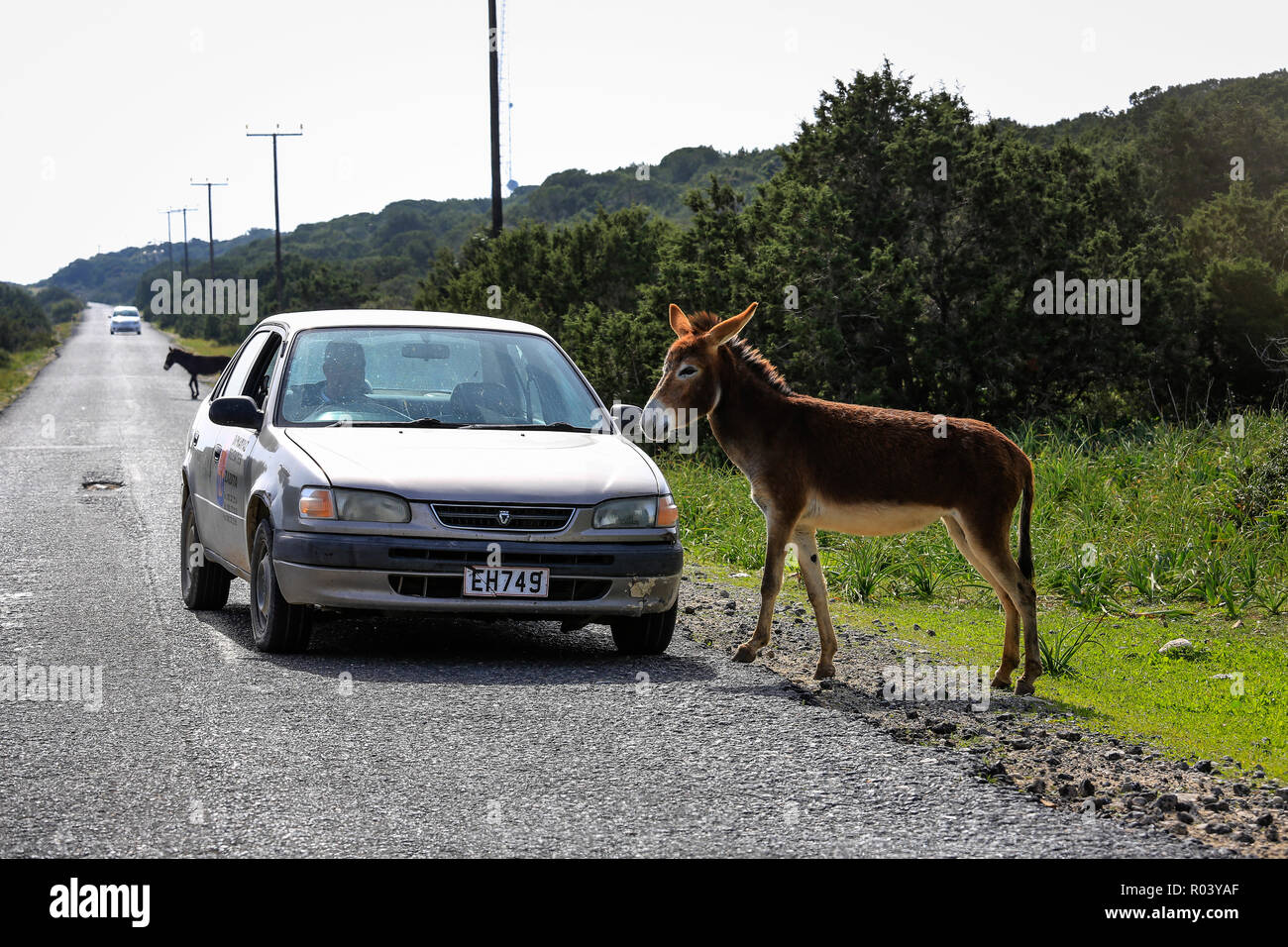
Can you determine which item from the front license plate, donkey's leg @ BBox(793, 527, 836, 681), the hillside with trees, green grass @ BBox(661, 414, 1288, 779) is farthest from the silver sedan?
the hillside with trees

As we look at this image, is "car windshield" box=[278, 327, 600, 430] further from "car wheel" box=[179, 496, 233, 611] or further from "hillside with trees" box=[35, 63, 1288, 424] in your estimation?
"hillside with trees" box=[35, 63, 1288, 424]

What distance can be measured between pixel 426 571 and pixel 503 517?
0.48 meters

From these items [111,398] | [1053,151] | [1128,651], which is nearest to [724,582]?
[1128,651]

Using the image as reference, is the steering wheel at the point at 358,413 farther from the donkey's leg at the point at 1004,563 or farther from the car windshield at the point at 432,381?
the donkey's leg at the point at 1004,563

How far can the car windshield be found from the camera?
8.95 m

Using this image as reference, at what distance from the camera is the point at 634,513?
8.12m

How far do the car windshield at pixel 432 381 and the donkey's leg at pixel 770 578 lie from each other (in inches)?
62.4

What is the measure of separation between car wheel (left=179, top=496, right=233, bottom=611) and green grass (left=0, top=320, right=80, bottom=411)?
86.2 ft

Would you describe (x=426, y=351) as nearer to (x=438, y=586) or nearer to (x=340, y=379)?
(x=340, y=379)

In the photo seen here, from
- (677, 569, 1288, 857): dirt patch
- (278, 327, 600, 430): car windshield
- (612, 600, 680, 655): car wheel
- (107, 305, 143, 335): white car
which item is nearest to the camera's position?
(677, 569, 1288, 857): dirt patch

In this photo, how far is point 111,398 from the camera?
3603cm

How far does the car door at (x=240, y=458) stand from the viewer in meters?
8.77

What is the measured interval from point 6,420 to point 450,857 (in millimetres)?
28067

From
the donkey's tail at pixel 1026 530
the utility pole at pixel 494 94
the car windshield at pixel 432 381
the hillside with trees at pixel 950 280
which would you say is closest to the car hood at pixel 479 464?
the car windshield at pixel 432 381
